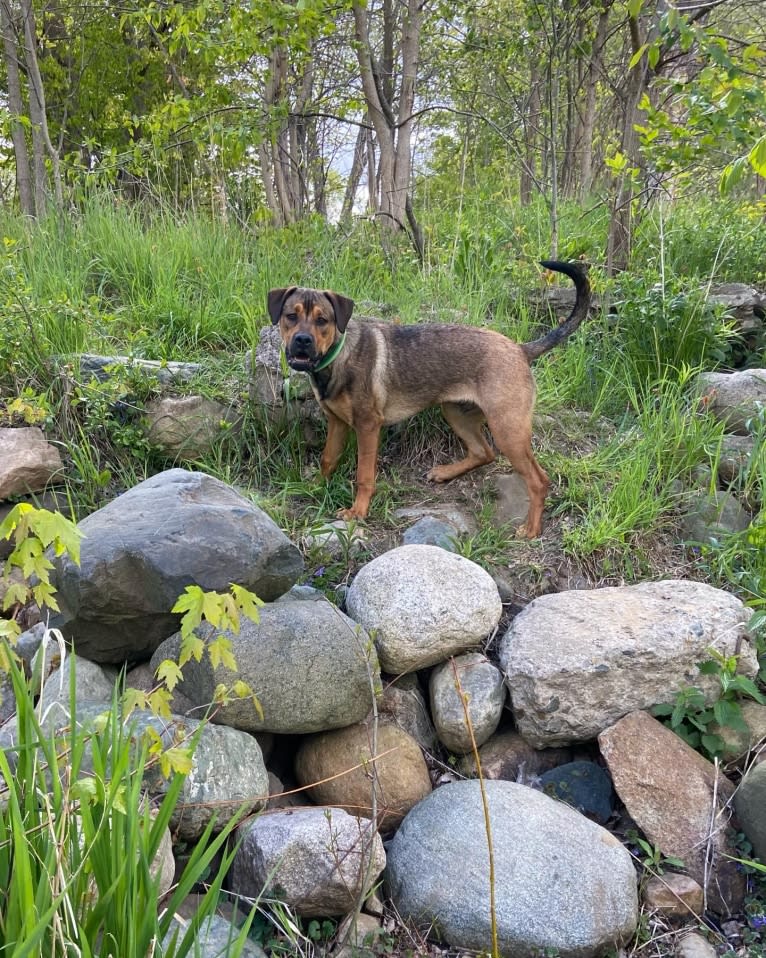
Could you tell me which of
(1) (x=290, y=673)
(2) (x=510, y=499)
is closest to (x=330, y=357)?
(2) (x=510, y=499)

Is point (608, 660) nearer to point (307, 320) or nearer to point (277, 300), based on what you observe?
point (307, 320)

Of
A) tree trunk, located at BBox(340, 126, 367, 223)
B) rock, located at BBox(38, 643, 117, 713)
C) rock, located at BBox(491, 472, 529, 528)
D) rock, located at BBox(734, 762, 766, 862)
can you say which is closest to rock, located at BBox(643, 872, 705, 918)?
rock, located at BBox(734, 762, 766, 862)

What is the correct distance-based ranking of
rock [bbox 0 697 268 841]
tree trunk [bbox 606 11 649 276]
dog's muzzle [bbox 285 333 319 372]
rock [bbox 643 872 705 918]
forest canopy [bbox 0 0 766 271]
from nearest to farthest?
rock [bbox 0 697 268 841] → rock [bbox 643 872 705 918] → dog's muzzle [bbox 285 333 319 372] → forest canopy [bbox 0 0 766 271] → tree trunk [bbox 606 11 649 276]

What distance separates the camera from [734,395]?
16.5 ft

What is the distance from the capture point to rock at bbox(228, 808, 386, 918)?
2.70m

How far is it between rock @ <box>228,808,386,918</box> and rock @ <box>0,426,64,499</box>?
2267mm

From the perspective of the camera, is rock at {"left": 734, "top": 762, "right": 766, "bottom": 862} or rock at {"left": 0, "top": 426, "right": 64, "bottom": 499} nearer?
rock at {"left": 734, "top": 762, "right": 766, "bottom": 862}

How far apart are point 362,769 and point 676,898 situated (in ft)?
4.25

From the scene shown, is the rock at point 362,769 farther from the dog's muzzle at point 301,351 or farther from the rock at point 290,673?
the dog's muzzle at point 301,351

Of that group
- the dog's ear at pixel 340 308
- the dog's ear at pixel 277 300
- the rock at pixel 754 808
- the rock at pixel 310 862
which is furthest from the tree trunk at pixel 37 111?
the rock at pixel 754 808

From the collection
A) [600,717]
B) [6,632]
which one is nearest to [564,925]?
[600,717]

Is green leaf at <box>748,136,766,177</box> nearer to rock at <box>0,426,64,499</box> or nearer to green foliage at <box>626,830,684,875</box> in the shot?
green foliage at <box>626,830,684,875</box>

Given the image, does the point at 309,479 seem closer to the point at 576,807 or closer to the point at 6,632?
the point at 576,807

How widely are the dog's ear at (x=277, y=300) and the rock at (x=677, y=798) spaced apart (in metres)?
2.80
